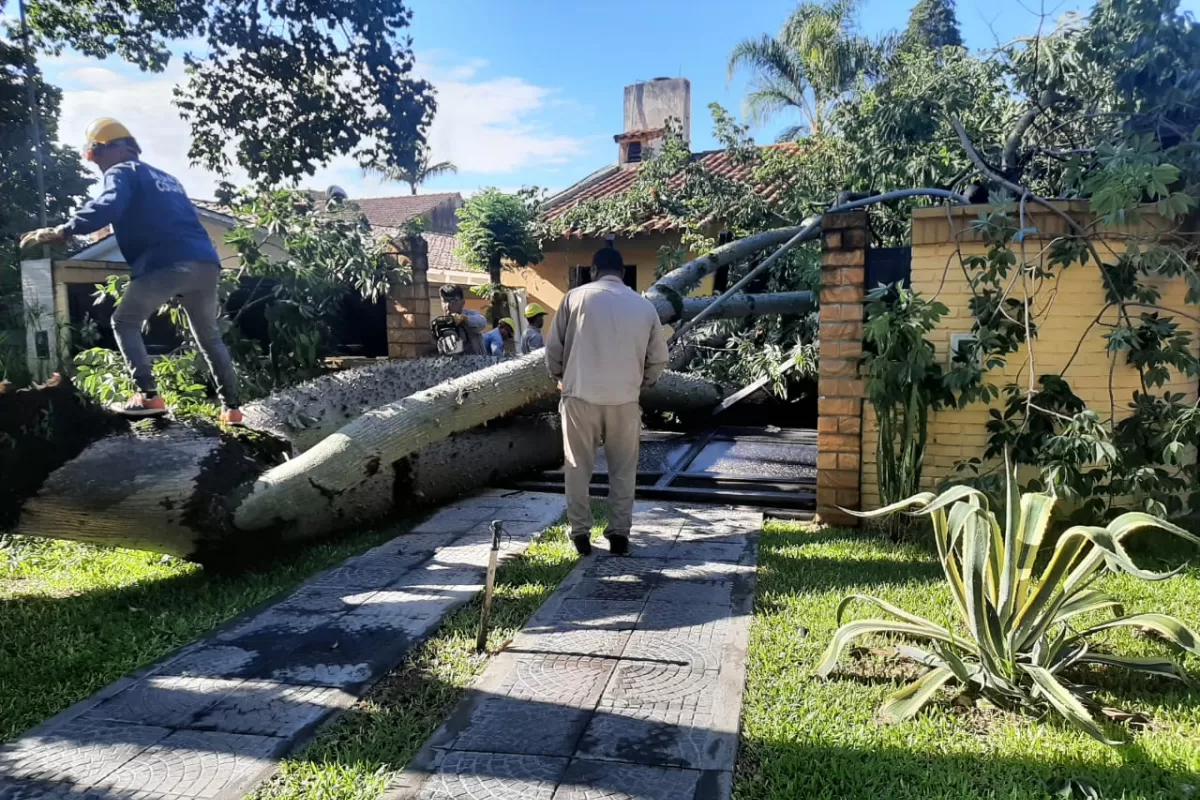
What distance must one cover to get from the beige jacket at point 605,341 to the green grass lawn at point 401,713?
102cm

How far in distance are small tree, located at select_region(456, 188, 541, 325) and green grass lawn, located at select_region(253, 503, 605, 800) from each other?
7.54m

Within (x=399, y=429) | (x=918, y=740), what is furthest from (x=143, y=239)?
(x=918, y=740)

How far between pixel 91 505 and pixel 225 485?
558 mm

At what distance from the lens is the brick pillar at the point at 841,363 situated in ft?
15.2

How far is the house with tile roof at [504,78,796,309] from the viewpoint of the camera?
1282 centimetres

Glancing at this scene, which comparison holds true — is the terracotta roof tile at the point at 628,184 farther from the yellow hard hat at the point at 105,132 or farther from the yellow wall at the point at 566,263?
the yellow hard hat at the point at 105,132

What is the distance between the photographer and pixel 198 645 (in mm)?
3180

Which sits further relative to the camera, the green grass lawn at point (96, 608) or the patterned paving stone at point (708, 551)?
the patterned paving stone at point (708, 551)

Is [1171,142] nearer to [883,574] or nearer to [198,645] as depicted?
[883,574]

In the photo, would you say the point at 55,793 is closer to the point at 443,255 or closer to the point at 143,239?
the point at 143,239

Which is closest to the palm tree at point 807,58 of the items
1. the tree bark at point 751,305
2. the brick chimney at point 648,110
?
the brick chimney at point 648,110

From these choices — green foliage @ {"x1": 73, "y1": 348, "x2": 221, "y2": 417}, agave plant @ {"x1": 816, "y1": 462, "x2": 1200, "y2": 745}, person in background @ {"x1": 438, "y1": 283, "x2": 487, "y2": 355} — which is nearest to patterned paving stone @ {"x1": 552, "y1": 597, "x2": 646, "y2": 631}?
agave plant @ {"x1": 816, "y1": 462, "x2": 1200, "y2": 745}

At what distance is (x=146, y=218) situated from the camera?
14.1 ft

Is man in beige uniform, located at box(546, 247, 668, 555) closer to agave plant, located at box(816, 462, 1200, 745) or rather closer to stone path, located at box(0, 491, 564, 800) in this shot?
stone path, located at box(0, 491, 564, 800)
